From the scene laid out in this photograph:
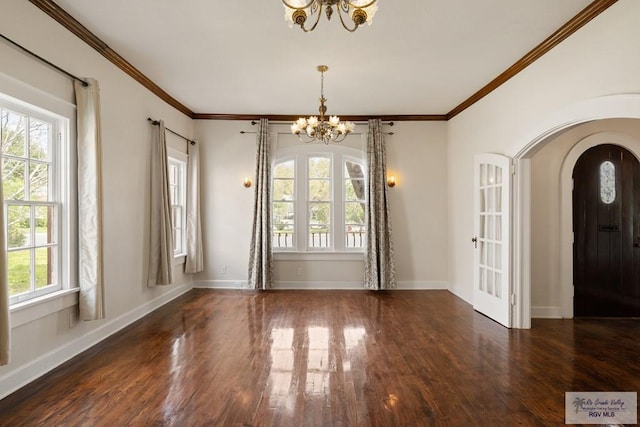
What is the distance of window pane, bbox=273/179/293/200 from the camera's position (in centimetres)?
651

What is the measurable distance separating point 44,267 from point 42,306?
1.20ft

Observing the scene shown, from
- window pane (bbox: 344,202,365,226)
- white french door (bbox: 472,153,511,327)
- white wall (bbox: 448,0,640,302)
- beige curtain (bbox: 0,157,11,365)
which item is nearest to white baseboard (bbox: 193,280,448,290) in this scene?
white wall (bbox: 448,0,640,302)

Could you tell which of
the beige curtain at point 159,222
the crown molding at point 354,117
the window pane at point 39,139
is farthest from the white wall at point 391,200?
the window pane at point 39,139

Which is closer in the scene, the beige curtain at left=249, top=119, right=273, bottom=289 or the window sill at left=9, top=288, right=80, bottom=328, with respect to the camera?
the window sill at left=9, top=288, right=80, bottom=328

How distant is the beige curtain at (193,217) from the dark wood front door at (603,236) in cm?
556

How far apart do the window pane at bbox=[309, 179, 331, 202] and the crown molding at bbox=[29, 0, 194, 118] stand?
2.72 meters

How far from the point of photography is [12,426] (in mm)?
2258

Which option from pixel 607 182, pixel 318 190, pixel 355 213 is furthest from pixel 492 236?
pixel 318 190

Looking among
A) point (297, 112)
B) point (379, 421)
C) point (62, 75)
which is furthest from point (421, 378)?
point (297, 112)

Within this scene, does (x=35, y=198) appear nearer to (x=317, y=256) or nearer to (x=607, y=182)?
(x=317, y=256)

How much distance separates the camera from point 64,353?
3.22 metres

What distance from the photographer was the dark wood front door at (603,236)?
460 centimetres

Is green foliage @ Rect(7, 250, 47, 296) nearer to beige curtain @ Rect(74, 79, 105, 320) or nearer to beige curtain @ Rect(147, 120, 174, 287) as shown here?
beige curtain @ Rect(74, 79, 105, 320)

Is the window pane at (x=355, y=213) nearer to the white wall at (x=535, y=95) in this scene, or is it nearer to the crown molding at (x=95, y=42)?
the white wall at (x=535, y=95)
